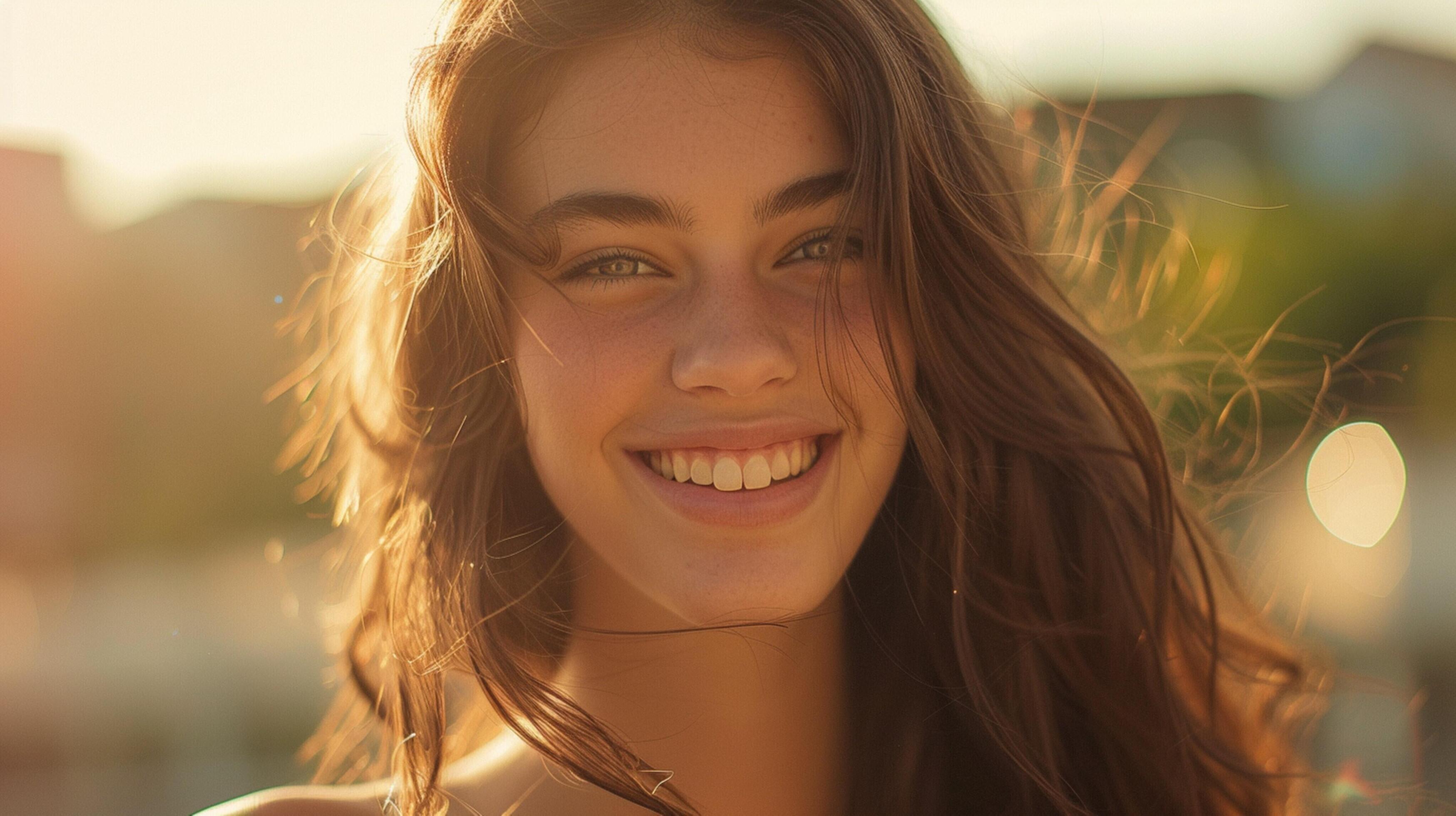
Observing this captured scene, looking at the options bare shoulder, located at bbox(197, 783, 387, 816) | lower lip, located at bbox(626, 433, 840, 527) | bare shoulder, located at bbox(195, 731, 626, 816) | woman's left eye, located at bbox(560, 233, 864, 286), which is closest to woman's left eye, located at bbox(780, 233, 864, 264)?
woman's left eye, located at bbox(560, 233, 864, 286)

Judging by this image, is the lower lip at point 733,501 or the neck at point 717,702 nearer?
the lower lip at point 733,501

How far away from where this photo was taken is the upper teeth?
6.42 ft

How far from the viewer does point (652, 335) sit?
1.97 m

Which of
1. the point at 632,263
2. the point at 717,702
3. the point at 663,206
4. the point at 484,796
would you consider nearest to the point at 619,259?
the point at 632,263

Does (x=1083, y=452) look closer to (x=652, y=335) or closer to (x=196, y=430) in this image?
(x=652, y=335)

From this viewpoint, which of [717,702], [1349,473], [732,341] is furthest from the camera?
[1349,473]

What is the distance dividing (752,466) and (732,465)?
32 mm

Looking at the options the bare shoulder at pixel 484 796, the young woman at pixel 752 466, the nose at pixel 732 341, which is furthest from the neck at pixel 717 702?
the nose at pixel 732 341

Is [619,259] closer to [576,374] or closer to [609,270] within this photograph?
[609,270]

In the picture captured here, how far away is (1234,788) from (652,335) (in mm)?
1392

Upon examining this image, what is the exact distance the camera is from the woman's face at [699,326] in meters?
1.92

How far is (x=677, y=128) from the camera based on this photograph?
1.92 meters

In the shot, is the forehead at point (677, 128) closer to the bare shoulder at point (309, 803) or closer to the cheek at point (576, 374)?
the cheek at point (576, 374)

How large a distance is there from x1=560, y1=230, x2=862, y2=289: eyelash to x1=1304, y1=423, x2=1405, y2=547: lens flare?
107 centimetres
